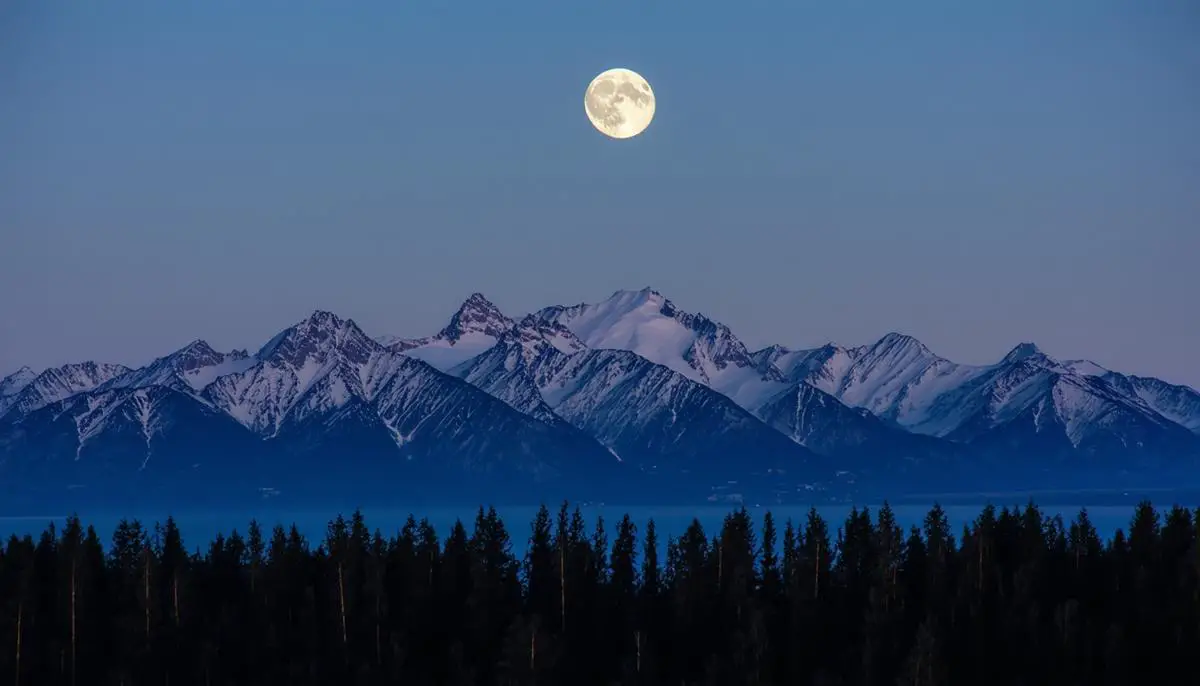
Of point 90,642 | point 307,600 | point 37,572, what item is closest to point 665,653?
point 307,600

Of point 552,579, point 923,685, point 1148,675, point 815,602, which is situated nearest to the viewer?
point 923,685

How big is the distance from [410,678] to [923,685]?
3400 cm

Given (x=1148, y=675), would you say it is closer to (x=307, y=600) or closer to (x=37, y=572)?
(x=307, y=600)

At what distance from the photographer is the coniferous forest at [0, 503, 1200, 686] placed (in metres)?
122

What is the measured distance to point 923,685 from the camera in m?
108

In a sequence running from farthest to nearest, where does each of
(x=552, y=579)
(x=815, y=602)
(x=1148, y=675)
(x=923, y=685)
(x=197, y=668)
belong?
(x=552, y=579) < (x=815, y=602) < (x=197, y=668) < (x=1148, y=675) < (x=923, y=685)

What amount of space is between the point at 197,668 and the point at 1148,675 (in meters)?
61.4

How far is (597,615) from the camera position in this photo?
141 meters

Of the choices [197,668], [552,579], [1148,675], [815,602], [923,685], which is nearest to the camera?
[923,685]

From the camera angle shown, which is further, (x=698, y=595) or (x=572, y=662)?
(x=698, y=595)

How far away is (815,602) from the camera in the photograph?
136 metres

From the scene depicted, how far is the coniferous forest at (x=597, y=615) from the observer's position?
399 ft

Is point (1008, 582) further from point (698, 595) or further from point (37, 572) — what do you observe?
point (37, 572)

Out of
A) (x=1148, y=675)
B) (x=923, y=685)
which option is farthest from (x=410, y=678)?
(x=1148, y=675)
